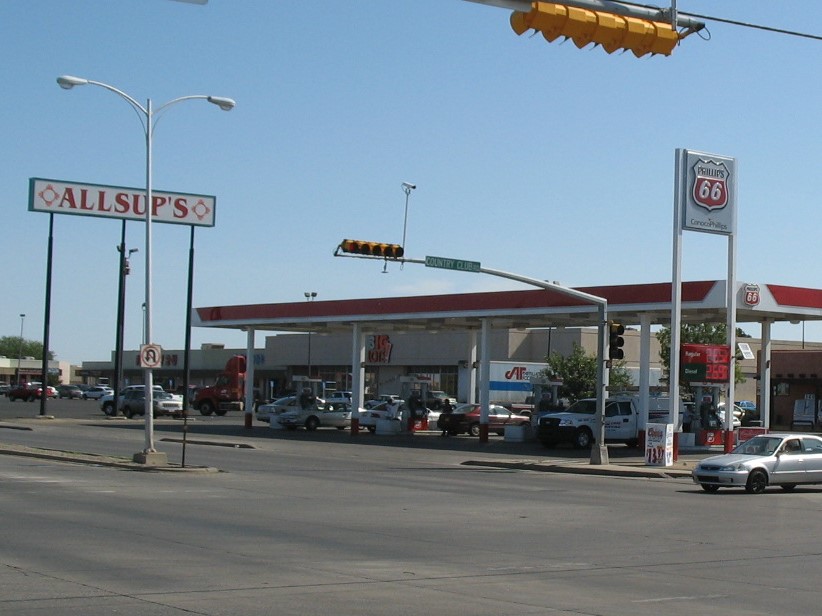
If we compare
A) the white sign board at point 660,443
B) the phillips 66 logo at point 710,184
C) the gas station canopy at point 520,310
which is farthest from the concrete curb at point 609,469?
the phillips 66 logo at point 710,184

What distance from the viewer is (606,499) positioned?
2400cm

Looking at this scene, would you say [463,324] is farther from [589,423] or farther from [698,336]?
[698,336]

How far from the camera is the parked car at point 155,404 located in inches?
2685

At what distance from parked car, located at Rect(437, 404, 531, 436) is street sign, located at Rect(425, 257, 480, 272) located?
76.8 ft

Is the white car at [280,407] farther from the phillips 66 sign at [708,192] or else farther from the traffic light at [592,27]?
the traffic light at [592,27]

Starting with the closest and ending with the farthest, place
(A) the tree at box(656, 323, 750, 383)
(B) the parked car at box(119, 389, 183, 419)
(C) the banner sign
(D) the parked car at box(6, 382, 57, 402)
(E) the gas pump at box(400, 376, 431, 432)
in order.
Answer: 1. (C) the banner sign
2. (E) the gas pump at box(400, 376, 431, 432)
3. (B) the parked car at box(119, 389, 183, 419)
4. (A) the tree at box(656, 323, 750, 383)
5. (D) the parked car at box(6, 382, 57, 402)

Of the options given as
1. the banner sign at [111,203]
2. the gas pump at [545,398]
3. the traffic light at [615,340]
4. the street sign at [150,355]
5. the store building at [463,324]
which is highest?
the banner sign at [111,203]

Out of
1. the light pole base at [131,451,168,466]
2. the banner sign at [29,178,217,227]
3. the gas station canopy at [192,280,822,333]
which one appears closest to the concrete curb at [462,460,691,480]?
the gas station canopy at [192,280,822,333]

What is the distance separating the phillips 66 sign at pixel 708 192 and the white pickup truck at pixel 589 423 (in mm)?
9739

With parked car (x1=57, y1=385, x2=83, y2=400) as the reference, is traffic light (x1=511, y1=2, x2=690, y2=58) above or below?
above

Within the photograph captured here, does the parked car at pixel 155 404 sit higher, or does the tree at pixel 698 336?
the tree at pixel 698 336

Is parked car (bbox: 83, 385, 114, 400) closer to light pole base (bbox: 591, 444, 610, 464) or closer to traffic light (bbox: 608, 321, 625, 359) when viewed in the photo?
light pole base (bbox: 591, 444, 610, 464)

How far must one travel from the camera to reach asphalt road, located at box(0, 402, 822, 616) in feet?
36.1

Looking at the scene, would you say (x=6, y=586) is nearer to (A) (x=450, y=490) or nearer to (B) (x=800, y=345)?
(A) (x=450, y=490)
